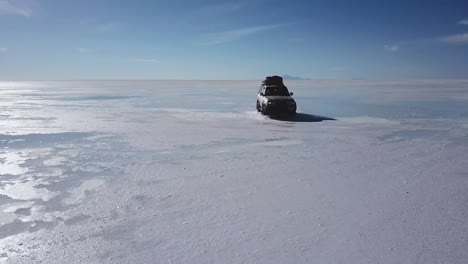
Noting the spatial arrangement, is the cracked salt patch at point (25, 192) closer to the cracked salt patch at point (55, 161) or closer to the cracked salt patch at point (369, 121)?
the cracked salt patch at point (55, 161)

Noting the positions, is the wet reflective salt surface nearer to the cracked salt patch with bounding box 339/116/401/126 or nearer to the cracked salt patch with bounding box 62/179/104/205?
the cracked salt patch with bounding box 62/179/104/205

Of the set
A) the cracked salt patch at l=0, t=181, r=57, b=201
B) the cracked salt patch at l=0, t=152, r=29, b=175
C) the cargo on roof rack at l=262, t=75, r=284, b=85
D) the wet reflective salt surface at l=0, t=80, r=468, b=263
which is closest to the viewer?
the wet reflective salt surface at l=0, t=80, r=468, b=263

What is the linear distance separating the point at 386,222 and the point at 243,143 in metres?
6.04

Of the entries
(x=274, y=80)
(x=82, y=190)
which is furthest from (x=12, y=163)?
(x=274, y=80)

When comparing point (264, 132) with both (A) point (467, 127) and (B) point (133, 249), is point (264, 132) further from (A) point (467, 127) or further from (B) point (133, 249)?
(B) point (133, 249)

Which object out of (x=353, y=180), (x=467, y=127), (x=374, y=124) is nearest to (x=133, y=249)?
(x=353, y=180)

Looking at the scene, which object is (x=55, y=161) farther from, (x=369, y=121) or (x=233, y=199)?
(x=369, y=121)

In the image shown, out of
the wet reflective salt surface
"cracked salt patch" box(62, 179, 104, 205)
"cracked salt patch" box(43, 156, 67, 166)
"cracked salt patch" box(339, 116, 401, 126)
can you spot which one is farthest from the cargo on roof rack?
"cracked salt patch" box(62, 179, 104, 205)

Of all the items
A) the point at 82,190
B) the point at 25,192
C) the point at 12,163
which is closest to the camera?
the point at 25,192

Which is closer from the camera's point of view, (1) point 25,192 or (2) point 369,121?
(1) point 25,192

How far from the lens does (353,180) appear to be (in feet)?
21.7

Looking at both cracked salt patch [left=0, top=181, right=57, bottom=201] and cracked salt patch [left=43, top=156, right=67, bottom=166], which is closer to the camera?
cracked salt patch [left=0, top=181, right=57, bottom=201]

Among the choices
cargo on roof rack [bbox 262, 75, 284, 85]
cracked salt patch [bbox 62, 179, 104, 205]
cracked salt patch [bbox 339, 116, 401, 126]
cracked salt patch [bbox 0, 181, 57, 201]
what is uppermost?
cargo on roof rack [bbox 262, 75, 284, 85]

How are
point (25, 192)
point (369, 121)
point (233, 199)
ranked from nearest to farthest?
point (233, 199), point (25, 192), point (369, 121)
